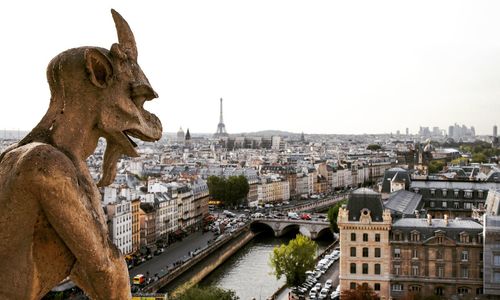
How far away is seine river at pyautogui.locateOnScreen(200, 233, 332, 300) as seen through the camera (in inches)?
1271

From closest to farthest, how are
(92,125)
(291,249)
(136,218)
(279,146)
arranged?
1. (92,125)
2. (291,249)
3. (136,218)
4. (279,146)

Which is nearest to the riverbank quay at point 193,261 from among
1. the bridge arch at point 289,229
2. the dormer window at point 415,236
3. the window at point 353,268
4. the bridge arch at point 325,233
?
the bridge arch at point 289,229

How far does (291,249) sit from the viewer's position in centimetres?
3102

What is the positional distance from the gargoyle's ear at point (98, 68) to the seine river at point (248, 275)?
28.2 meters

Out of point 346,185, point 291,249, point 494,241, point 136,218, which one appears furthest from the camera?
point 346,185

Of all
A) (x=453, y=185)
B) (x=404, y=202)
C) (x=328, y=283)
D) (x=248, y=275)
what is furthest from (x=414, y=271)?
(x=453, y=185)

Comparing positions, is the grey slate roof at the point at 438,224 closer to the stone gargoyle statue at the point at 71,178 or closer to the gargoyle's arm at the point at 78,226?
the stone gargoyle statue at the point at 71,178

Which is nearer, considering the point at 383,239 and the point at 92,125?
the point at 92,125

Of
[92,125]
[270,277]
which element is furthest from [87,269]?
[270,277]

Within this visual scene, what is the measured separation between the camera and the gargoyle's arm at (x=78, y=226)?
2.47m

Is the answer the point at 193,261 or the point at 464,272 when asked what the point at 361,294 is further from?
the point at 193,261

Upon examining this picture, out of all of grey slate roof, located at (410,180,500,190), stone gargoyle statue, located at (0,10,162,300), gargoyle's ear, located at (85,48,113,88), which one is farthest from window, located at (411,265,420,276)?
gargoyle's ear, located at (85,48,113,88)

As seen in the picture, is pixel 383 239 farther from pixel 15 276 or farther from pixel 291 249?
pixel 15 276

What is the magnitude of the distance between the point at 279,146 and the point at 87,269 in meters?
185
